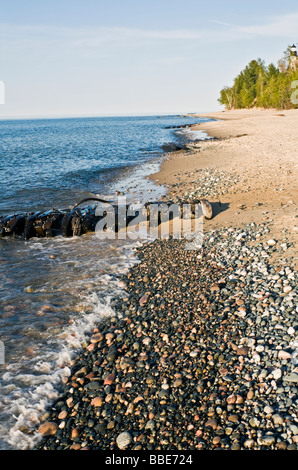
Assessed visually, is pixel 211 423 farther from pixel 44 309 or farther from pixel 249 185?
pixel 249 185

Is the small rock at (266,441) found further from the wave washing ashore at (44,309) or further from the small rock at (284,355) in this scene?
the wave washing ashore at (44,309)

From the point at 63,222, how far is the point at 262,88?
110 m

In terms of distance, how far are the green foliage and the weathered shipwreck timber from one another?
76997 mm

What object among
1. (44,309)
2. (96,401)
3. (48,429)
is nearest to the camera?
(48,429)

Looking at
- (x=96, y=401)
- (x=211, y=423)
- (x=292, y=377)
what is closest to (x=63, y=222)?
(x=96, y=401)

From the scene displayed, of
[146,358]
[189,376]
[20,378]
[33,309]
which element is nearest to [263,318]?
[189,376]

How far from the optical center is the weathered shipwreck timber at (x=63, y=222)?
38.5 ft

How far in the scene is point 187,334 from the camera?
212 inches

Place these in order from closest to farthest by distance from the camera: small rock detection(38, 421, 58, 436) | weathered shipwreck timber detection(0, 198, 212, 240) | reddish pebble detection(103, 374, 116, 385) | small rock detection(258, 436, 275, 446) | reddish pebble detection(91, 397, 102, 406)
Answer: small rock detection(258, 436, 275, 446) → small rock detection(38, 421, 58, 436) → reddish pebble detection(91, 397, 102, 406) → reddish pebble detection(103, 374, 116, 385) → weathered shipwreck timber detection(0, 198, 212, 240)

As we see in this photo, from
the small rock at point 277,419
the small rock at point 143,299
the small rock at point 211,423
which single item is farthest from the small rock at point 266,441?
the small rock at point 143,299

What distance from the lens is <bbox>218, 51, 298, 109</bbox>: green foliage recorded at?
77.9 meters

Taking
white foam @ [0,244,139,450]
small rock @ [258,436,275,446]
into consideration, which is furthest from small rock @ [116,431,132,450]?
small rock @ [258,436,275,446]

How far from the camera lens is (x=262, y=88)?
102 meters

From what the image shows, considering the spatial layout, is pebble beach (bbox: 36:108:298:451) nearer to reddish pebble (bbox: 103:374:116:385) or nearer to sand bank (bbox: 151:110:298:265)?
reddish pebble (bbox: 103:374:116:385)
